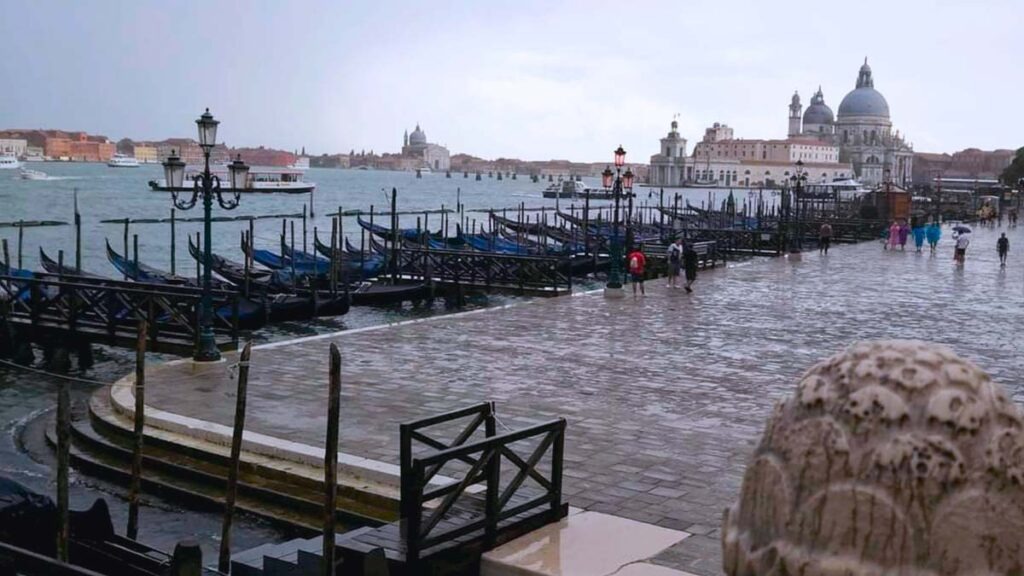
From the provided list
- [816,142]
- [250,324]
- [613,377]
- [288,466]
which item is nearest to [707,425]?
[613,377]

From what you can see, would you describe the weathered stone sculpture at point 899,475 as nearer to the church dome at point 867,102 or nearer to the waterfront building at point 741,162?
the waterfront building at point 741,162

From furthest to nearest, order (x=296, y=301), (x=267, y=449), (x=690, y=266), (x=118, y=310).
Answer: (x=690, y=266) < (x=296, y=301) < (x=118, y=310) < (x=267, y=449)

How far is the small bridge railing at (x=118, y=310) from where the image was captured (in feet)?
48.8

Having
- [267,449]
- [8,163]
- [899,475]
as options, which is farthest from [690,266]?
[8,163]

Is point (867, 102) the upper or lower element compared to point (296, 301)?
upper

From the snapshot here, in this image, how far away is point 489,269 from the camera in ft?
83.9

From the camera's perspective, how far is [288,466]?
8648 millimetres

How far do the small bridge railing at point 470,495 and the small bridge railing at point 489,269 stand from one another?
17570 mm

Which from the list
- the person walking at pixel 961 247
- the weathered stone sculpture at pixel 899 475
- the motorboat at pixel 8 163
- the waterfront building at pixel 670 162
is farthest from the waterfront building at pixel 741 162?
the weathered stone sculpture at pixel 899 475

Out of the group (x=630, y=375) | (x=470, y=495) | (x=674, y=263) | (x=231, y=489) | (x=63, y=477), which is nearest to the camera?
(x=63, y=477)

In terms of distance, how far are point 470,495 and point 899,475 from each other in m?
4.20

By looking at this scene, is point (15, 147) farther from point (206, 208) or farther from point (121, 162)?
point (206, 208)

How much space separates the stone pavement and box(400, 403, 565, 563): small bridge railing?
781 mm

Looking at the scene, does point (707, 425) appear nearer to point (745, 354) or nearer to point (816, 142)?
point (745, 354)
